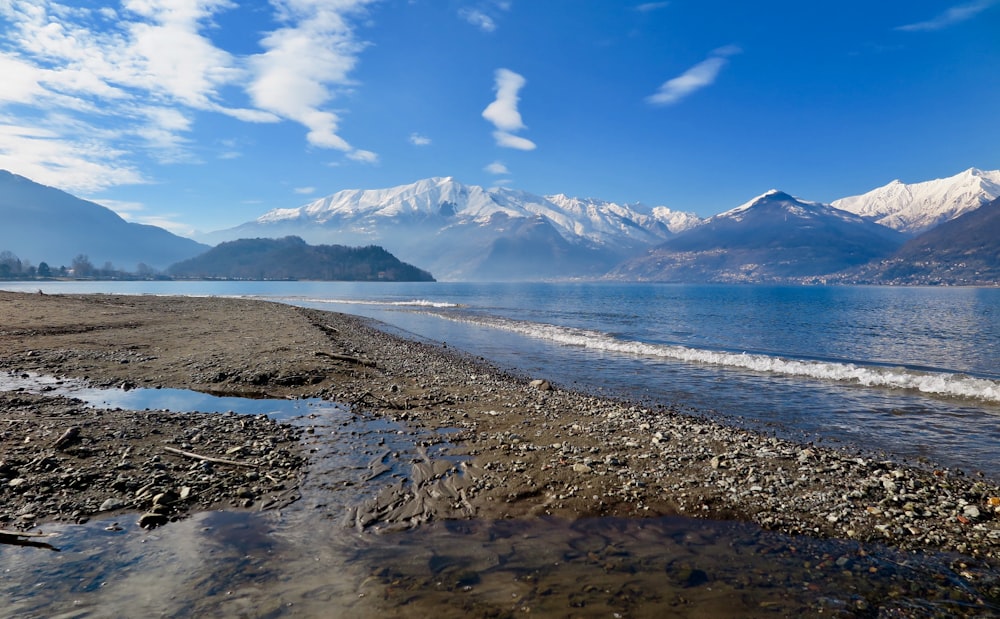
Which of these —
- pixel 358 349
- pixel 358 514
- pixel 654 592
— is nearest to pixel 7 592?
pixel 358 514

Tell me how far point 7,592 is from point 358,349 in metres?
23.2

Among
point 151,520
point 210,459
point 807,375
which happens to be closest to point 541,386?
point 210,459

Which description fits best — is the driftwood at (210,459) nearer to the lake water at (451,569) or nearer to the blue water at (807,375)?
the lake water at (451,569)

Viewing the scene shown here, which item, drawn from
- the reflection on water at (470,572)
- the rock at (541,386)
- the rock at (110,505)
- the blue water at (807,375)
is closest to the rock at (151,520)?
the reflection on water at (470,572)

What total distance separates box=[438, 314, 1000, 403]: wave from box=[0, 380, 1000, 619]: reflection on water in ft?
65.7

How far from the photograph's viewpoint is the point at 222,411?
15.0 metres

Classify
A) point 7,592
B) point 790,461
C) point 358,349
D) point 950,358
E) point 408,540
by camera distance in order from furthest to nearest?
1. point 950,358
2. point 358,349
3. point 790,461
4. point 408,540
5. point 7,592

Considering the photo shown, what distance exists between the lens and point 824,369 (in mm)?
27109

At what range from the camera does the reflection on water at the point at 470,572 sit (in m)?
6.24

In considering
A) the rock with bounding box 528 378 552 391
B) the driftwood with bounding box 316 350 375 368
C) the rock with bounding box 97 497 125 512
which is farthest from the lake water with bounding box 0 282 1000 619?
the driftwood with bounding box 316 350 375 368

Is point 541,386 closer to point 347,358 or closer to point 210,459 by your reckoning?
point 347,358

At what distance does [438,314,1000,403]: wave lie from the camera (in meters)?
22.0

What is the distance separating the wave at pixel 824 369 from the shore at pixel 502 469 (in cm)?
1402

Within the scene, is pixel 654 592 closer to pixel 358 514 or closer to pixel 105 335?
pixel 358 514
